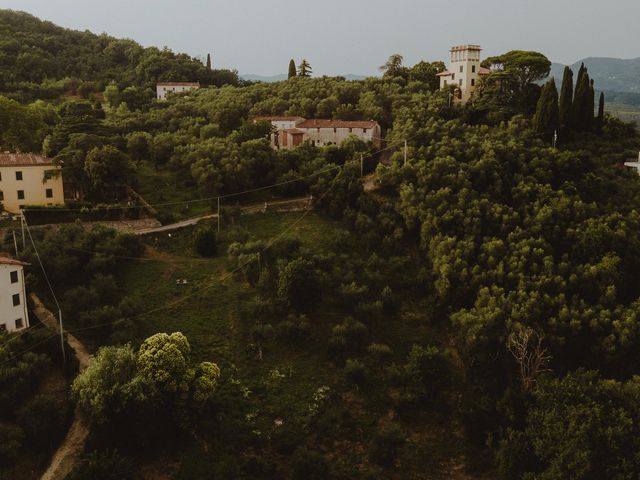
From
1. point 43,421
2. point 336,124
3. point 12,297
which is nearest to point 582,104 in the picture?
point 336,124

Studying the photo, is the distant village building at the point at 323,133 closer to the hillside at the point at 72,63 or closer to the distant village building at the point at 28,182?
the distant village building at the point at 28,182

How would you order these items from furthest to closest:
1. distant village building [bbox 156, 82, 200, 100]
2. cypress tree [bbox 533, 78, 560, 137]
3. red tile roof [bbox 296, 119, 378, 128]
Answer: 1. distant village building [bbox 156, 82, 200, 100]
2. red tile roof [bbox 296, 119, 378, 128]
3. cypress tree [bbox 533, 78, 560, 137]

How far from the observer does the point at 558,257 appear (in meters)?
35.6

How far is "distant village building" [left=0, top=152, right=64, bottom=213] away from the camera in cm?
3894

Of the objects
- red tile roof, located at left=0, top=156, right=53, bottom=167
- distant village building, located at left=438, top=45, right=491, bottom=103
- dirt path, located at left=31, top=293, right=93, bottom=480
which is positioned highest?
distant village building, located at left=438, top=45, right=491, bottom=103

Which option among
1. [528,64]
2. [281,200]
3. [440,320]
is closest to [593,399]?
[440,320]

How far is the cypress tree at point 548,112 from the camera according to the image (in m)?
49.4

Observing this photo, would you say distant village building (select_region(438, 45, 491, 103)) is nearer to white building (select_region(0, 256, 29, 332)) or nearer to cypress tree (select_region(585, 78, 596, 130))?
cypress tree (select_region(585, 78, 596, 130))

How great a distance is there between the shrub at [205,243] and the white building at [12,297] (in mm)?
12296

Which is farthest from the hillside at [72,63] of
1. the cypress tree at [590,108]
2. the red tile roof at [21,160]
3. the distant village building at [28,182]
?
the cypress tree at [590,108]

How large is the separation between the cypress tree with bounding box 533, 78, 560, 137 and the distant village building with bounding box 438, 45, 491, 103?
1166cm

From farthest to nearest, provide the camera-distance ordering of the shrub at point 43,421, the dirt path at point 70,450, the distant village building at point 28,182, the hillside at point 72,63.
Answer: the hillside at point 72,63
the distant village building at point 28,182
the shrub at point 43,421
the dirt path at point 70,450

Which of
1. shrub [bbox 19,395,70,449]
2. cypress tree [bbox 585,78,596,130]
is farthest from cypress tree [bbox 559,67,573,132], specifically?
shrub [bbox 19,395,70,449]

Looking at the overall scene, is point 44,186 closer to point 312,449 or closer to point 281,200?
point 281,200
